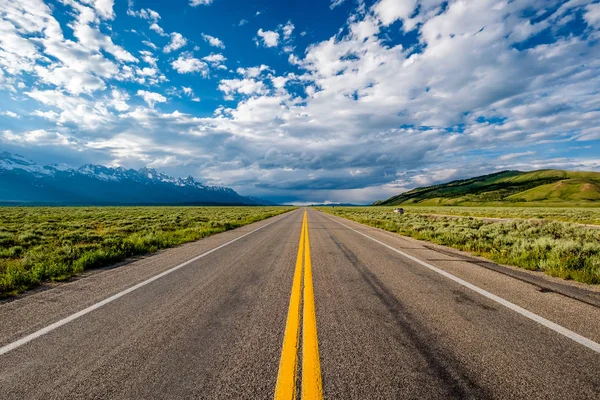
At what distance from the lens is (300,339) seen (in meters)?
3.27

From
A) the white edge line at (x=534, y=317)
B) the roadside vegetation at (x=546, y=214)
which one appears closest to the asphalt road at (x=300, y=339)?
the white edge line at (x=534, y=317)

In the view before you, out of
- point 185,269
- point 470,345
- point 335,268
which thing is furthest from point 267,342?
point 185,269

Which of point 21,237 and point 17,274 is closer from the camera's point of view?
point 17,274

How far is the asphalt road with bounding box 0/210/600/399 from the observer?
2.44 meters

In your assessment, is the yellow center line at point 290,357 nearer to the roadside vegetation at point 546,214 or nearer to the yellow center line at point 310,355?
the yellow center line at point 310,355

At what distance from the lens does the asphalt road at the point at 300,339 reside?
8.00ft

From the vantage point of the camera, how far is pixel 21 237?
14648mm

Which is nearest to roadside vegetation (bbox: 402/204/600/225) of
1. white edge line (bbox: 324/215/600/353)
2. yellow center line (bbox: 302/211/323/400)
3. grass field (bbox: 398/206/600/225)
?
grass field (bbox: 398/206/600/225)

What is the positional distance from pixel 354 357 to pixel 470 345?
1.44 metres

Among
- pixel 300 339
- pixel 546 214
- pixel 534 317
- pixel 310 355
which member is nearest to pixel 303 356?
pixel 310 355

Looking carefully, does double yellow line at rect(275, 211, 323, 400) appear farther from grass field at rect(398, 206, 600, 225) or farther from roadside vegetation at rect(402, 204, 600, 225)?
grass field at rect(398, 206, 600, 225)

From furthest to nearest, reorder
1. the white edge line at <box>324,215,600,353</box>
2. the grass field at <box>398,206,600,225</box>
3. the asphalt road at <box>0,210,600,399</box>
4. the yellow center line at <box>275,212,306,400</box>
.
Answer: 1. the grass field at <box>398,206,600,225</box>
2. the white edge line at <box>324,215,600,353</box>
3. the asphalt road at <box>0,210,600,399</box>
4. the yellow center line at <box>275,212,306,400</box>

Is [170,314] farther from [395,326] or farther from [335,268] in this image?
[335,268]

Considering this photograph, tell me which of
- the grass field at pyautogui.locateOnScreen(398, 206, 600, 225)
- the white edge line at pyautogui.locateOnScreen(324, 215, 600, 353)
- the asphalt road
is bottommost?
Result: the grass field at pyautogui.locateOnScreen(398, 206, 600, 225)
